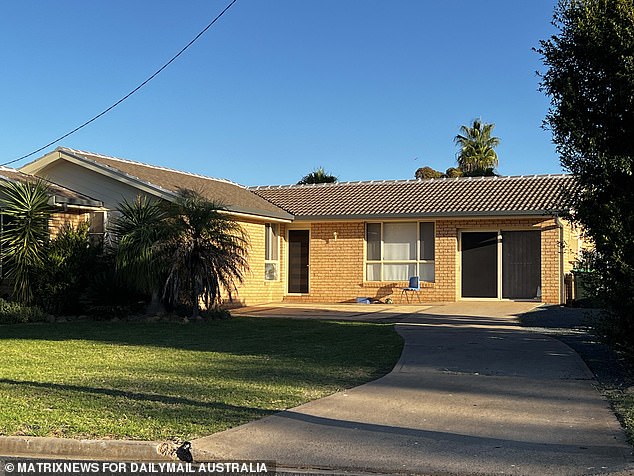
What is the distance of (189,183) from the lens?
24.3 m

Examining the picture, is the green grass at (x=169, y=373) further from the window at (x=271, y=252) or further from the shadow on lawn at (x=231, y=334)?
the window at (x=271, y=252)

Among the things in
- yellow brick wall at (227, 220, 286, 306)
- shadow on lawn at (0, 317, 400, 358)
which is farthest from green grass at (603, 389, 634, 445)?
yellow brick wall at (227, 220, 286, 306)

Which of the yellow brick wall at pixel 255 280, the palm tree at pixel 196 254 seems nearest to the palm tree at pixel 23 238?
the palm tree at pixel 196 254

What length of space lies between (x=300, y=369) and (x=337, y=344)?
9.76ft

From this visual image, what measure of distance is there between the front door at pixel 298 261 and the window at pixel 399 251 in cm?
218

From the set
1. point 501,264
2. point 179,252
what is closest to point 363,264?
point 501,264

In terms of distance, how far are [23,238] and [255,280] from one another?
24.8ft

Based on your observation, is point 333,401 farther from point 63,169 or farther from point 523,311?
point 63,169

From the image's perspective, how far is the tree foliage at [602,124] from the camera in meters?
10.1

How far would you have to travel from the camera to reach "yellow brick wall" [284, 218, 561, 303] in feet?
75.8

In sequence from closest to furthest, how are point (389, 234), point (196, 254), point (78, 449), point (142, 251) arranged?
point (78, 449)
point (142, 251)
point (196, 254)
point (389, 234)

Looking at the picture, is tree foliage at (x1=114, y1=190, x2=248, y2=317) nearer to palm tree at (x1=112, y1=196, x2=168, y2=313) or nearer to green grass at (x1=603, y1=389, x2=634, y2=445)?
palm tree at (x1=112, y1=196, x2=168, y2=313)

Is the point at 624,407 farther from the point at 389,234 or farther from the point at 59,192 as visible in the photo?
the point at 389,234

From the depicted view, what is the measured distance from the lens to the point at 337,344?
13.7 metres
